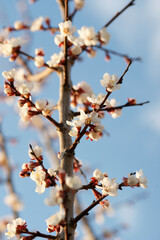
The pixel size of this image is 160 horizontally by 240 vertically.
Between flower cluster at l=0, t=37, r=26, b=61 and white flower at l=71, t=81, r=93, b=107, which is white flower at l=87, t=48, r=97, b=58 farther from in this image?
flower cluster at l=0, t=37, r=26, b=61

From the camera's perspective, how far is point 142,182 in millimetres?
1694

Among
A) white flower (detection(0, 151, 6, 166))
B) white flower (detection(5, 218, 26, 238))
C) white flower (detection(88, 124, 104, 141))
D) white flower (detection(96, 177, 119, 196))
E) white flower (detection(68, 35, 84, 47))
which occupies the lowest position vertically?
white flower (detection(96, 177, 119, 196))

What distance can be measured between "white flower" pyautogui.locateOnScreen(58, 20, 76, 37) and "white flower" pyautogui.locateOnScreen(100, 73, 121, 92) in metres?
0.64

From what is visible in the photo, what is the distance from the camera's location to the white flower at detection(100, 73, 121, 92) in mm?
1831

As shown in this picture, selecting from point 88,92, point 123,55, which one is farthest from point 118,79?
point 123,55

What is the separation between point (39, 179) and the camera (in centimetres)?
171

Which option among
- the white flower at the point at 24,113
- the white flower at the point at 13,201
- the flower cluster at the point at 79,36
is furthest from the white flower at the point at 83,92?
the white flower at the point at 13,201

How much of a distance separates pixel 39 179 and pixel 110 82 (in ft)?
2.86

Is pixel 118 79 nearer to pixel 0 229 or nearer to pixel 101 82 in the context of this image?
pixel 101 82

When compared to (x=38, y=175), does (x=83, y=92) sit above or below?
above

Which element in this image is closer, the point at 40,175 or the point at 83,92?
the point at 40,175

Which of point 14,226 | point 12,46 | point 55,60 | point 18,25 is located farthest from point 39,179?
point 18,25

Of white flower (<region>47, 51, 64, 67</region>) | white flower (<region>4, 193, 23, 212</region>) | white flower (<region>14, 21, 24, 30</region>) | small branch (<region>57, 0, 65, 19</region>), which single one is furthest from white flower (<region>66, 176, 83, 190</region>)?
white flower (<region>4, 193, 23, 212</region>)

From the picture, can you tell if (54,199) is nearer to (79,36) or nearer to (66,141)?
(66,141)
